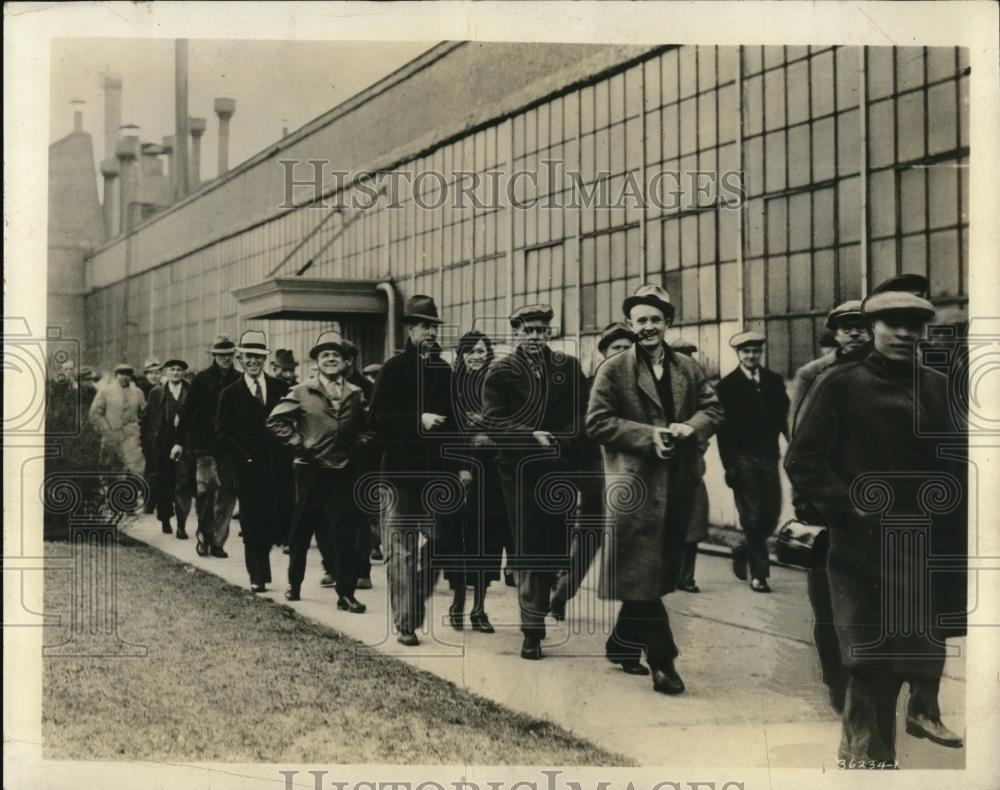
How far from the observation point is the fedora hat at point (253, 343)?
5793 mm

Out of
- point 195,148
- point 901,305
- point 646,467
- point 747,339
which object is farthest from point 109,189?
point 901,305

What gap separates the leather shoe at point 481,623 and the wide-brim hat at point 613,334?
1.50 metres

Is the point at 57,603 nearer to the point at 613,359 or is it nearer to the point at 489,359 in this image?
the point at 489,359

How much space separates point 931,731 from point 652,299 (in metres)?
2.47

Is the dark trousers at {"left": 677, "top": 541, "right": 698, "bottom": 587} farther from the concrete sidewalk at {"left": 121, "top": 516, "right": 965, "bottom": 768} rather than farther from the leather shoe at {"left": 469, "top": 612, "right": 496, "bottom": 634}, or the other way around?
the leather shoe at {"left": 469, "top": 612, "right": 496, "bottom": 634}

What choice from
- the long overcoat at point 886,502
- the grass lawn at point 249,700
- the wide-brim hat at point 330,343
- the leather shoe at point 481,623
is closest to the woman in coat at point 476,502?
the leather shoe at point 481,623

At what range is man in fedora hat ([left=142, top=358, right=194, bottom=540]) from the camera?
580 centimetres

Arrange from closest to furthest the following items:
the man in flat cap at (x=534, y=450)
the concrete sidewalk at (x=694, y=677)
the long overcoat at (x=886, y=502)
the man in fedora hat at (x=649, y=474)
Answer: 1. the long overcoat at (x=886, y=502)
2. the concrete sidewalk at (x=694, y=677)
3. the man in fedora hat at (x=649, y=474)
4. the man in flat cap at (x=534, y=450)

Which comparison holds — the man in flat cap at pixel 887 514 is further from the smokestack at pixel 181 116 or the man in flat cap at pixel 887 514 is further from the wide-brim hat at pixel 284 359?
the smokestack at pixel 181 116

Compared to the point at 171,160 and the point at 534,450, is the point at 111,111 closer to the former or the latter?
the point at 171,160

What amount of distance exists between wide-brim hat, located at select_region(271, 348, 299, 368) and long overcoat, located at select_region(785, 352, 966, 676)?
2674mm

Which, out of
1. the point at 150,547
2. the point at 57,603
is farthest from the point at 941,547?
the point at 57,603

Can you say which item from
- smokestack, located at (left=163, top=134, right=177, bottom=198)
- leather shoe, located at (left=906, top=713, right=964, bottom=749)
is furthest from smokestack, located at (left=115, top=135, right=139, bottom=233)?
leather shoe, located at (left=906, top=713, right=964, bottom=749)

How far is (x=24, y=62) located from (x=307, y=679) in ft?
11.7
